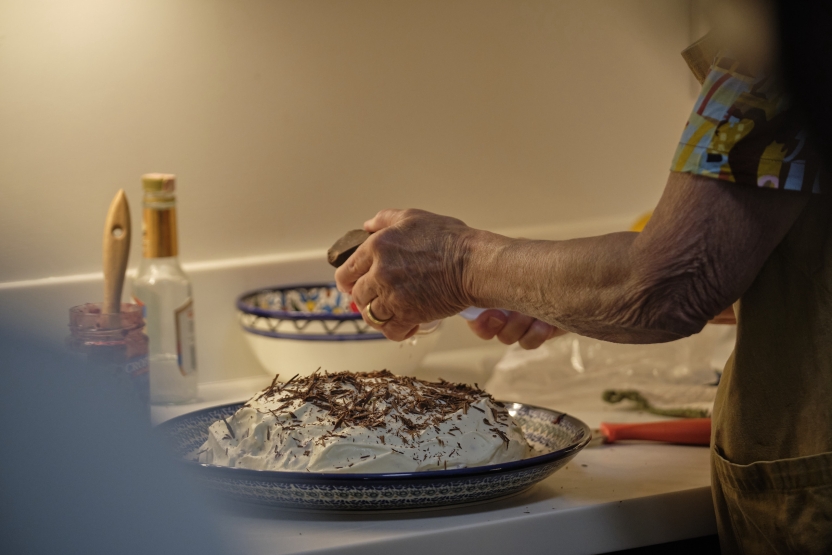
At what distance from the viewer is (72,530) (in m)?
0.33

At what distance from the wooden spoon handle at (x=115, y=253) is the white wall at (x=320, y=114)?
276 millimetres

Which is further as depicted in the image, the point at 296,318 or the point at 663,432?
the point at 296,318

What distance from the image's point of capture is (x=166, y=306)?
4.19 ft

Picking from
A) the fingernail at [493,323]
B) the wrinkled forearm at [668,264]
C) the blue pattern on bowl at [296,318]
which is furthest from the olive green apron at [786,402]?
the blue pattern on bowl at [296,318]

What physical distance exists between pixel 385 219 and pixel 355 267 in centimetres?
7

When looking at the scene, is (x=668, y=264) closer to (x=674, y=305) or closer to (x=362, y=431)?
(x=674, y=305)

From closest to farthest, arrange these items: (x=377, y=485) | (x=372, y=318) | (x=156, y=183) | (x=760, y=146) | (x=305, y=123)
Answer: (x=760, y=146)
(x=377, y=485)
(x=372, y=318)
(x=156, y=183)
(x=305, y=123)

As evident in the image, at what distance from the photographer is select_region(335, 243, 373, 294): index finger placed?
96 cm

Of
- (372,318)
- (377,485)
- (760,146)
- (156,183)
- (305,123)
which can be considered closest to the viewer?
(760,146)

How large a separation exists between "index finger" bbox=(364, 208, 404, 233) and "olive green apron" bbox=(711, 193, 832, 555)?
39 centimetres

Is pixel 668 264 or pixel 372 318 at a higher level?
pixel 668 264

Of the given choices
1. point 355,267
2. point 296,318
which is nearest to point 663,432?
point 355,267

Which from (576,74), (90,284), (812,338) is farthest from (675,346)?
(90,284)

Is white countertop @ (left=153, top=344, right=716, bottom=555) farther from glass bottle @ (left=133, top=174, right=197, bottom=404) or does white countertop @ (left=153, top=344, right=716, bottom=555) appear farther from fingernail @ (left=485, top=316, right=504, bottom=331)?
glass bottle @ (left=133, top=174, right=197, bottom=404)
